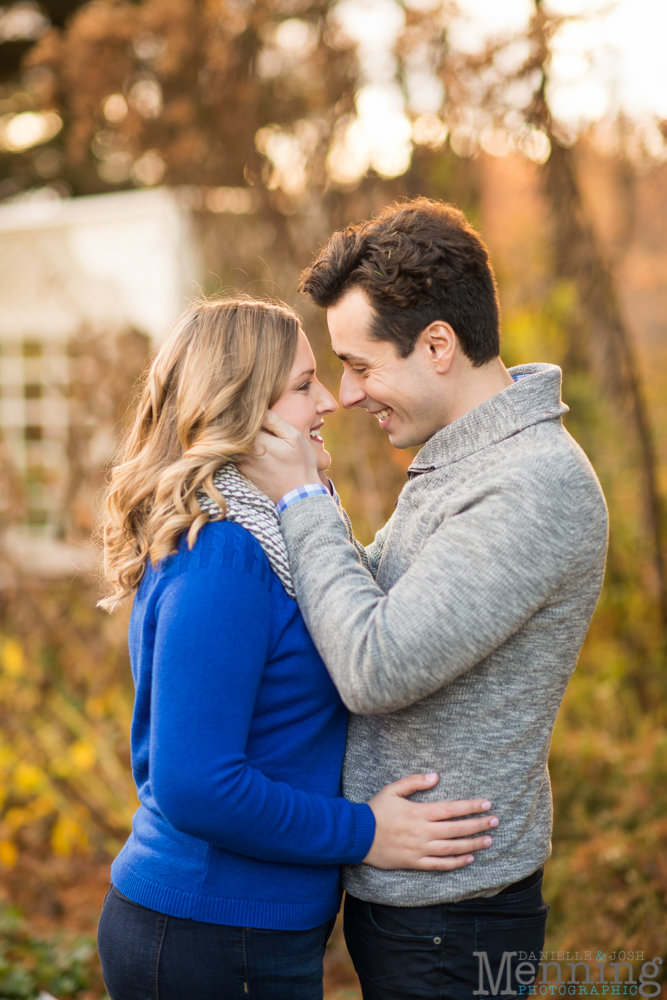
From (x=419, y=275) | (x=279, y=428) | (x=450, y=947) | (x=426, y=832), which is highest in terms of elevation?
(x=419, y=275)

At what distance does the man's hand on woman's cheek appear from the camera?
5.26ft

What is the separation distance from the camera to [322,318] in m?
4.00

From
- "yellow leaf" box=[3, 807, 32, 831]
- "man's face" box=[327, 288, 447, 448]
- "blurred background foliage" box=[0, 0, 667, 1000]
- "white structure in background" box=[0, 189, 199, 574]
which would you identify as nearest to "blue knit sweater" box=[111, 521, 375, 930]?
"man's face" box=[327, 288, 447, 448]

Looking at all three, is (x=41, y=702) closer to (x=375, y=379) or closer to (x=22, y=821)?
(x=22, y=821)

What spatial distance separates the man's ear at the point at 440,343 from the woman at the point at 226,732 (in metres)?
0.27

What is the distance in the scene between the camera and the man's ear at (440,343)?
166 centimetres

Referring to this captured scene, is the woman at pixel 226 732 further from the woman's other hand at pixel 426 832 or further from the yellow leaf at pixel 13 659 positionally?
the yellow leaf at pixel 13 659

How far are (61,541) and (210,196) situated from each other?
7.18ft

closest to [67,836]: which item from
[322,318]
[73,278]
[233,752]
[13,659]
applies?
[13,659]

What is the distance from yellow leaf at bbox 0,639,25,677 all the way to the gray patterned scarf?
3112 mm

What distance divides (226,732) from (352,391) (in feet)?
2.67

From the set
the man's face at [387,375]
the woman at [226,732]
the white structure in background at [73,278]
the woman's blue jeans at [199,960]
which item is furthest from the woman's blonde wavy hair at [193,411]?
the white structure in background at [73,278]

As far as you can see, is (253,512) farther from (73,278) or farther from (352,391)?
(73,278)

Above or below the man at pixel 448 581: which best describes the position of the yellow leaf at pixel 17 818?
below
